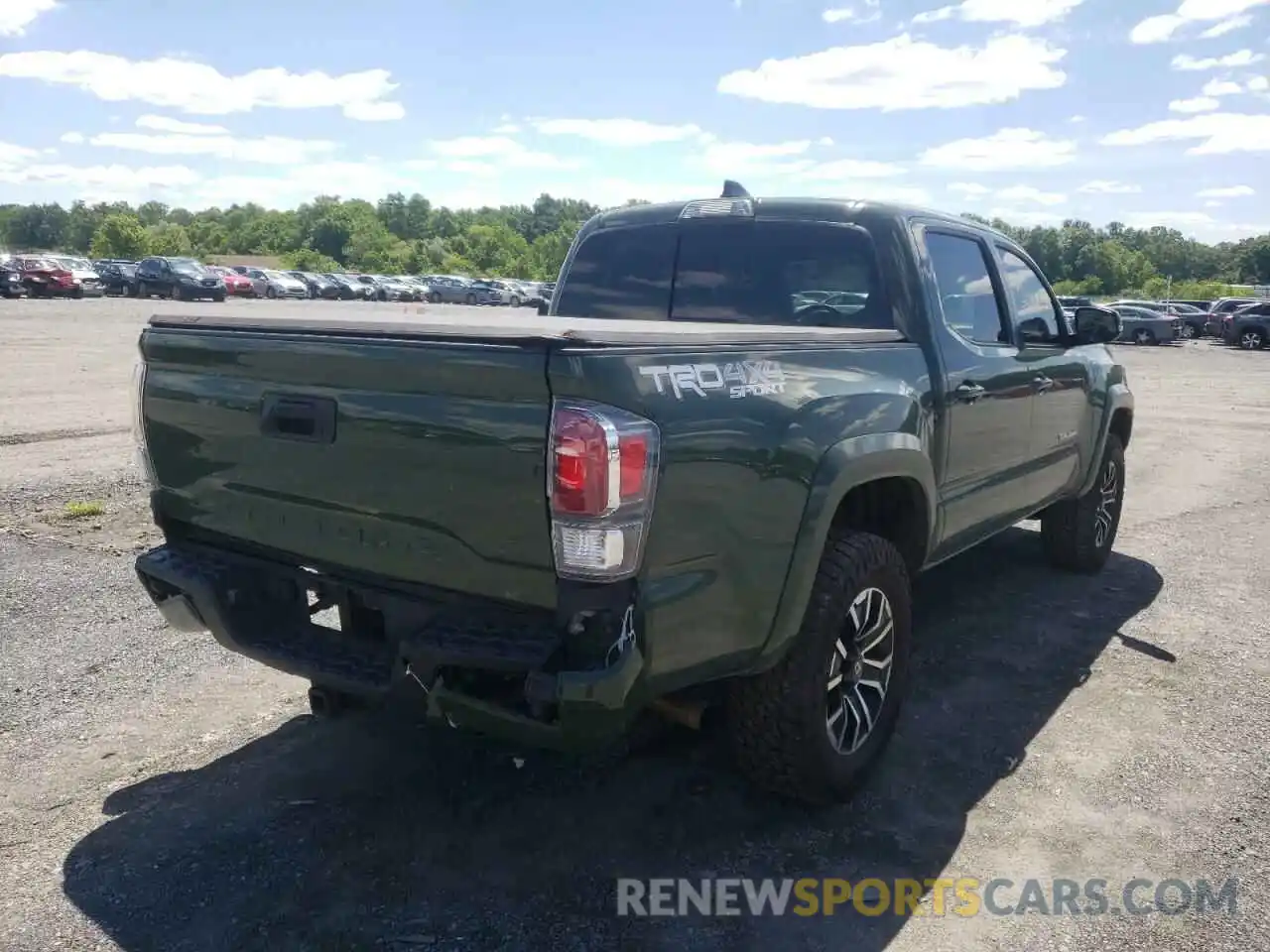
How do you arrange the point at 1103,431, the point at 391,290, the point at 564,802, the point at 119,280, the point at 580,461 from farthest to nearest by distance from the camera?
1. the point at 391,290
2. the point at 119,280
3. the point at 1103,431
4. the point at 564,802
5. the point at 580,461

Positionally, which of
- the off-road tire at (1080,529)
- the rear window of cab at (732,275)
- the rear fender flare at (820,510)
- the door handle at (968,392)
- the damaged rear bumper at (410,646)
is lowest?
the off-road tire at (1080,529)

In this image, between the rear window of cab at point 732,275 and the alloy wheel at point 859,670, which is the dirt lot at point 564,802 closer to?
the alloy wheel at point 859,670

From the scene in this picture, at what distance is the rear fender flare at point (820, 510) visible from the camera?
2.88m

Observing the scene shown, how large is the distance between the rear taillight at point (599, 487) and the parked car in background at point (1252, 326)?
39.8 m

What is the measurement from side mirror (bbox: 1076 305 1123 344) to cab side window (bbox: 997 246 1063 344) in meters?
0.12

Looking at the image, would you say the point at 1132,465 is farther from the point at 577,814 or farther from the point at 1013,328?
the point at 577,814

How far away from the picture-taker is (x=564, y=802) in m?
3.34

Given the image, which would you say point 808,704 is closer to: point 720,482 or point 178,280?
point 720,482

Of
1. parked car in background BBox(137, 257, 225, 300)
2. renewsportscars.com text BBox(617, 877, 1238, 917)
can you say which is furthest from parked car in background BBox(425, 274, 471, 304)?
renewsportscars.com text BBox(617, 877, 1238, 917)

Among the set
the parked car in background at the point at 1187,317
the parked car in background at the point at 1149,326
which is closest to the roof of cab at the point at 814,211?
the parked car in background at the point at 1149,326

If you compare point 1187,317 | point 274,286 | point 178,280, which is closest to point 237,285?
point 274,286

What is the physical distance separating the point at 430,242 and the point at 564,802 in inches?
5240

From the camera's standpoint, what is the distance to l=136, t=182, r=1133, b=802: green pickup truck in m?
2.44

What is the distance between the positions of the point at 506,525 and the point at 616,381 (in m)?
0.45
